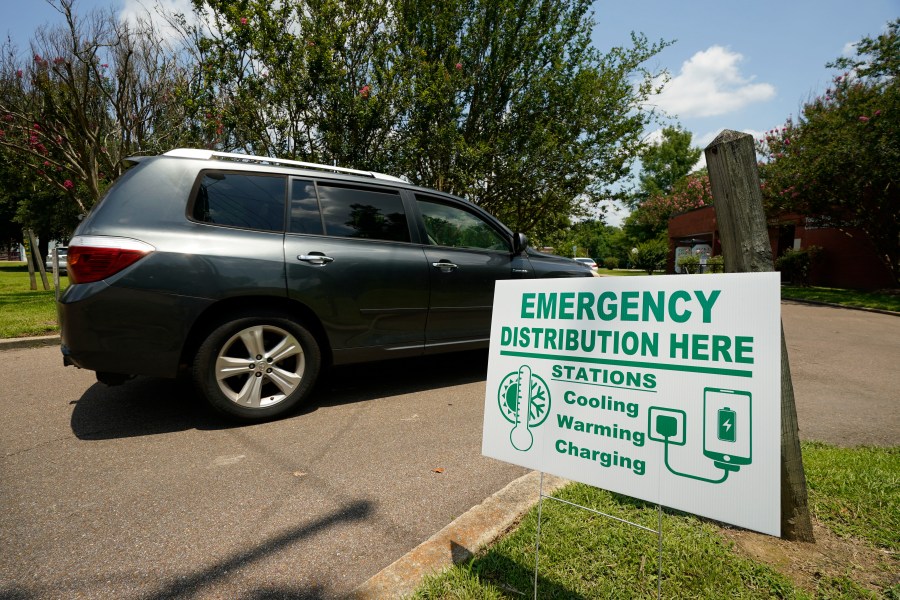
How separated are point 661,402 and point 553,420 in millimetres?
388

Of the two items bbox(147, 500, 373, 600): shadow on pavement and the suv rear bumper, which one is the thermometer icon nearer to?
bbox(147, 500, 373, 600): shadow on pavement

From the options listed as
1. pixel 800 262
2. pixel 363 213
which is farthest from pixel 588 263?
pixel 800 262

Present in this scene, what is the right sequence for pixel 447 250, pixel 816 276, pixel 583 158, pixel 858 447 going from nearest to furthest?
pixel 858 447, pixel 447 250, pixel 583 158, pixel 816 276

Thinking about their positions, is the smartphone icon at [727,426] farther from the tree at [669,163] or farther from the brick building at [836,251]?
the tree at [669,163]

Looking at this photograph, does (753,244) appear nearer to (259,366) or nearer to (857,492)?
(857,492)

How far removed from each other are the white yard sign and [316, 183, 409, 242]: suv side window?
2316mm

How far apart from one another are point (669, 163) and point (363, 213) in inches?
2283

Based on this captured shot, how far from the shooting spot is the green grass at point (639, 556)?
1.64m

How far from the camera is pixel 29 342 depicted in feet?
18.7

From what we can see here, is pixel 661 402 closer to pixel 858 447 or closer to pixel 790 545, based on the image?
pixel 790 545

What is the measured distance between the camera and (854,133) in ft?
47.8

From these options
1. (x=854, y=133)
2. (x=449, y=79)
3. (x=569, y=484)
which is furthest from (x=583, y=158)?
(x=854, y=133)

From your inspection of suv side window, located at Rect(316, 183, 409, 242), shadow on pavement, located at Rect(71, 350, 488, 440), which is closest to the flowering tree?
shadow on pavement, located at Rect(71, 350, 488, 440)

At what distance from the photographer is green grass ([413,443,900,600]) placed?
1644 mm
